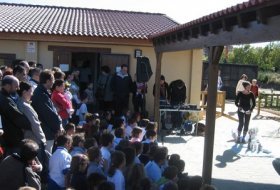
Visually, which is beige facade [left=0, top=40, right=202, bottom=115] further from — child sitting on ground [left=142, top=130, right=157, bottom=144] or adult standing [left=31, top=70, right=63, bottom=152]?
adult standing [left=31, top=70, right=63, bottom=152]

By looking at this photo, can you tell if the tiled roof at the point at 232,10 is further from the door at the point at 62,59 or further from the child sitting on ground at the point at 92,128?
the door at the point at 62,59

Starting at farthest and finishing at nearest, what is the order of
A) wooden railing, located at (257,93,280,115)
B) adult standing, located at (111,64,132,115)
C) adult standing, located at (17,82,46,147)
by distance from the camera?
wooden railing, located at (257,93,280,115) → adult standing, located at (111,64,132,115) → adult standing, located at (17,82,46,147)

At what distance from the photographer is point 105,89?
13.3 meters

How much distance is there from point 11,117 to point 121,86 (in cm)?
762

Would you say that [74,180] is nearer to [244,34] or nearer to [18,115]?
[18,115]

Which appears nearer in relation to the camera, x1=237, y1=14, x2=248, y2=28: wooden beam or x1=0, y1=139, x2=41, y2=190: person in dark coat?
x1=0, y1=139, x2=41, y2=190: person in dark coat

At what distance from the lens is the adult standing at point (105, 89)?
13219 mm

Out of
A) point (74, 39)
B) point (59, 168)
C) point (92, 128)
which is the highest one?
point (74, 39)

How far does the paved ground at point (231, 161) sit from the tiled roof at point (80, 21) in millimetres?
4155

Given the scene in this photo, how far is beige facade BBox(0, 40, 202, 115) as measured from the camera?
14281mm

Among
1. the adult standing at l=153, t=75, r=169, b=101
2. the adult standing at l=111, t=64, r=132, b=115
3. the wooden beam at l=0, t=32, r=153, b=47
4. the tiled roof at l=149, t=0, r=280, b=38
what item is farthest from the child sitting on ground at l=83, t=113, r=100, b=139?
the wooden beam at l=0, t=32, r=153, b=47

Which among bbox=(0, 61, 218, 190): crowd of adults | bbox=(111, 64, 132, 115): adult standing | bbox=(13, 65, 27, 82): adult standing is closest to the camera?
bbox=(0, 61, 218, 190): crowd of adults

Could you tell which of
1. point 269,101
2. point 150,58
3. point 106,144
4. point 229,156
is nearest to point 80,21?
point 150,58

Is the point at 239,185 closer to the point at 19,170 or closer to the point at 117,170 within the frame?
the point at 117,170
